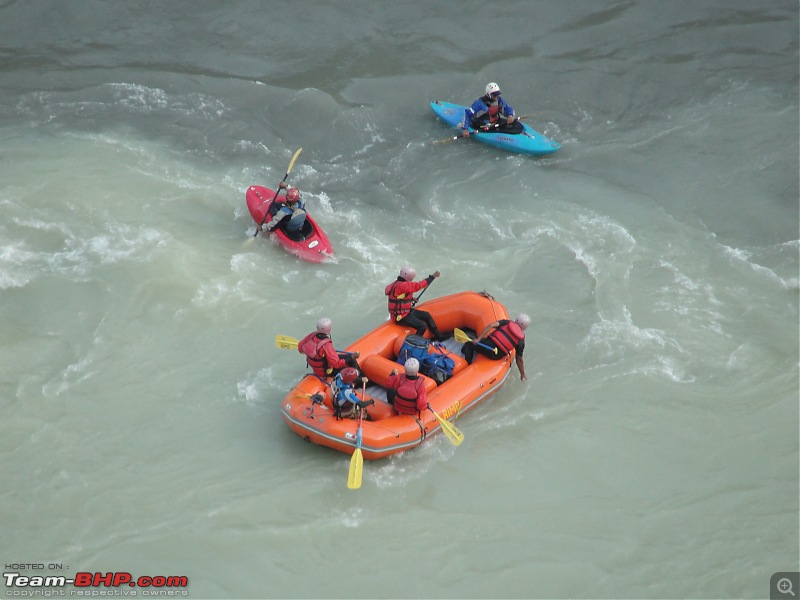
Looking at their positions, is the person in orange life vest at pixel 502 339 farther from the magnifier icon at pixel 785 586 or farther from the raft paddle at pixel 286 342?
the magnifier icon at pixel 785 586

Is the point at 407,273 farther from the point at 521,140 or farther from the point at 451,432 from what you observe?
the point at 521,140

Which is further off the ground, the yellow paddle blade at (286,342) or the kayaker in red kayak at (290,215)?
the kayaker in red kayak at (290,215)

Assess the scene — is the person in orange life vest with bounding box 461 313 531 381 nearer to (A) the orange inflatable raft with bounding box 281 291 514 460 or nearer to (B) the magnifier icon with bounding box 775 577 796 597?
(A) the orange inflatable raft with bounding box 281 291 514 460

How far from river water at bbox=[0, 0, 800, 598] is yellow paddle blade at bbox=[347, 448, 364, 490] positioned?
13.3 inches

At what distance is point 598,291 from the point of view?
439 inches

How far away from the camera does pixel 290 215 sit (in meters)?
11.4

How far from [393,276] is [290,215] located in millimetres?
1599

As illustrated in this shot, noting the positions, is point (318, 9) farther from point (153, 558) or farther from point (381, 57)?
point (153, 558)

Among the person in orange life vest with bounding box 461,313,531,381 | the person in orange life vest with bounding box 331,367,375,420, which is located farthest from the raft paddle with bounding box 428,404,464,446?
the person in orange life vest with bounding box 461,313,531,381

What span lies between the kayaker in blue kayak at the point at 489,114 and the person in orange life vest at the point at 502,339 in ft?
16.2

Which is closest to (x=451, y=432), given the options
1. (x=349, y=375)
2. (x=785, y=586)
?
(x=349, y=375)

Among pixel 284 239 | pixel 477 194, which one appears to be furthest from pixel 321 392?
pixel 477 194

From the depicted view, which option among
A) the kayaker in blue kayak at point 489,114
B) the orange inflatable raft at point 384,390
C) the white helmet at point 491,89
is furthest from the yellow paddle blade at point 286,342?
the white helmet at point 491,89

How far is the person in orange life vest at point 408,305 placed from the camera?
384 inches
